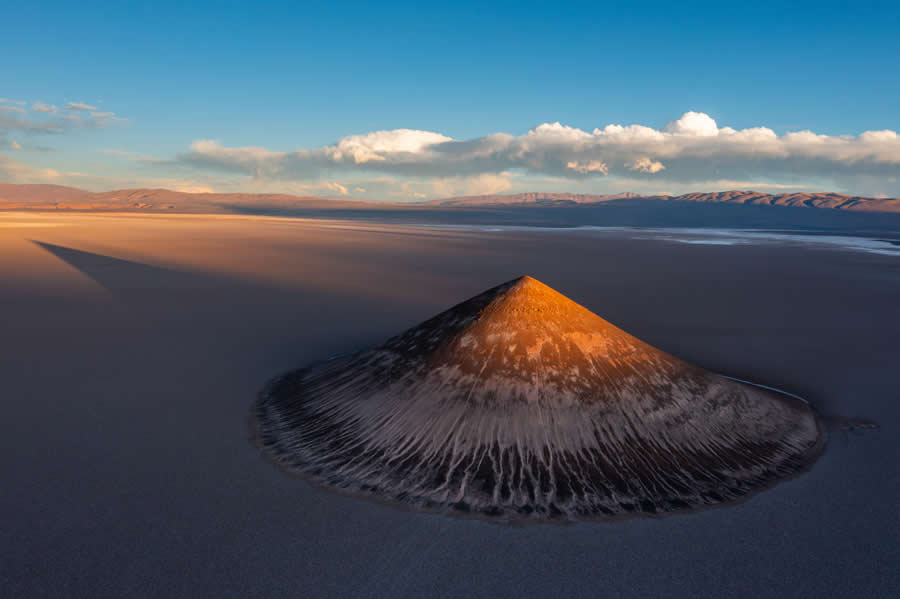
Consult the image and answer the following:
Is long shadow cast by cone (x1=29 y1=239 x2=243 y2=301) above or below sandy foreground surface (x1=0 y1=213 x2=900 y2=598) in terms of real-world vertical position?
above

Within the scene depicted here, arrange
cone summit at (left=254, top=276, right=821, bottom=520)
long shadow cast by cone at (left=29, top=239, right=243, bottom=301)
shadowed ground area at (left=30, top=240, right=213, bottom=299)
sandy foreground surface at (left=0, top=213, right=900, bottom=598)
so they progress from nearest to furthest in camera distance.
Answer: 1. sandy foreground surface at (left=0, top=213, right=900, bottom=598)
2. cone summit at (left=254, top=276, right=821, bottom=520)
3. long shadow cast by cone at (left=29, top=239, right=243, bottom=301)
4. shadowed ground area at (left=30, top=240, right=213, bottom=299)

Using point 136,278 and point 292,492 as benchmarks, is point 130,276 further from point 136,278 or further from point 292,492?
point 292,492

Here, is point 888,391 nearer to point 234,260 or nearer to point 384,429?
→ point 384,429

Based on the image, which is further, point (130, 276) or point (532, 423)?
point (130, 276)

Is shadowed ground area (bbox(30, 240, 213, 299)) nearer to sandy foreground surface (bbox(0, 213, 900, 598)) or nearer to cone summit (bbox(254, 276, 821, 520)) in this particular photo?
sandy foreground surface (bbox(0, 213, 900, 598))

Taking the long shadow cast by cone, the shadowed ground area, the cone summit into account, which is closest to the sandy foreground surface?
the cone summit

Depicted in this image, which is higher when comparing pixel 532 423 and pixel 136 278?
pixel 136 278

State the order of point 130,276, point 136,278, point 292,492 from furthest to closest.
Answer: point 130,276
point 136,278
point 292,492

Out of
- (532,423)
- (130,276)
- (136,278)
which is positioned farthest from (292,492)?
(130,276)

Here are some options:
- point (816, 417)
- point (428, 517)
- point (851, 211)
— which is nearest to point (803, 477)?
point (816, 417)
